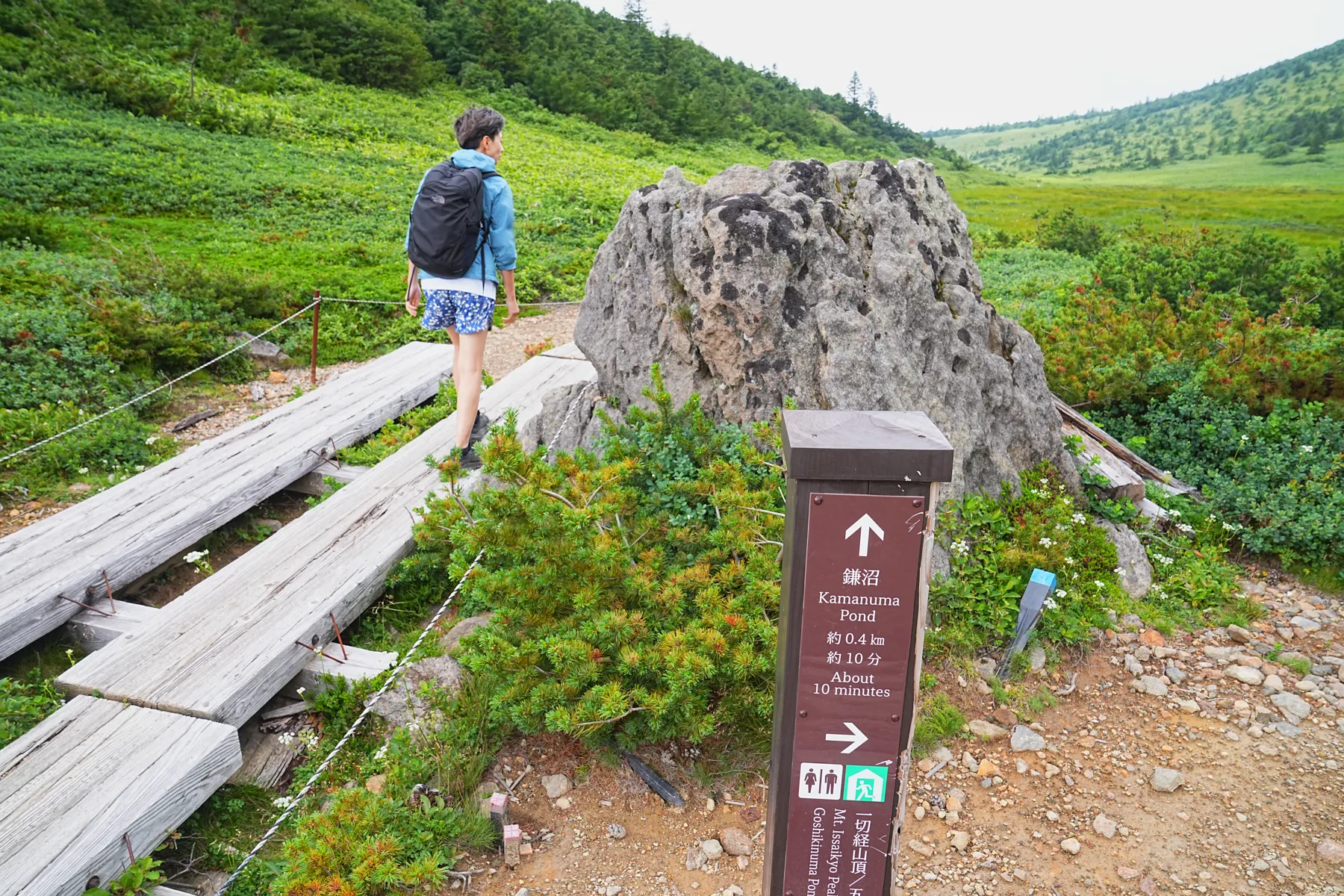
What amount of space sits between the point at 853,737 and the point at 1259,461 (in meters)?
5.43

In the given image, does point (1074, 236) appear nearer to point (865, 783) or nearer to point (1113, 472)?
point (1113, 472)

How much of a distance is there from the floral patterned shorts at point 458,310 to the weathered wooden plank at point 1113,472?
13.9ft

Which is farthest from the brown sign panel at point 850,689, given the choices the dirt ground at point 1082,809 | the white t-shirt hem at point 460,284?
the white t-shirt hem at point 460,284

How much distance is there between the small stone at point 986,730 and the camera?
3791 mm

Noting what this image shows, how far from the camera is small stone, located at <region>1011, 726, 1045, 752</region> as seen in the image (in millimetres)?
3729

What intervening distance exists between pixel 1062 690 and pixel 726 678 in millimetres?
1990

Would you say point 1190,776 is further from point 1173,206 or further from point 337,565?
point 1173,206

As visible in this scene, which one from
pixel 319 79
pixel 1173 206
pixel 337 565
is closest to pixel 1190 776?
pixel 337 565

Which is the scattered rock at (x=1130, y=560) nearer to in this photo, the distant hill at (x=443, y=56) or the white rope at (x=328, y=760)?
the white rope at (x=328, y=760)

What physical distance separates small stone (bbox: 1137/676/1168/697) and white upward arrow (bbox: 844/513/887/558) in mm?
3071

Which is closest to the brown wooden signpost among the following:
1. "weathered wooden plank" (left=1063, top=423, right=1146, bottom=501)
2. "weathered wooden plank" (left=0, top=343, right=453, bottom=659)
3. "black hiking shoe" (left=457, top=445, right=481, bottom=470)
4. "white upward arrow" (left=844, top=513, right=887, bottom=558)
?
"white upward arrow" (left=844, top=513, right=887, bottom=558)

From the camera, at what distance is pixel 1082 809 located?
11.2 ft

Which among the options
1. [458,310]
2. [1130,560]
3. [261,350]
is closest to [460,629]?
[458,310]

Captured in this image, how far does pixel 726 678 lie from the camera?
132 inches
